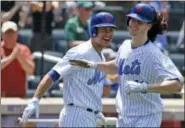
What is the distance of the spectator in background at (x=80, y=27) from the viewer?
873cm

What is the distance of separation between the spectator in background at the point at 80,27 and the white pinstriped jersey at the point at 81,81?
2.55 meters

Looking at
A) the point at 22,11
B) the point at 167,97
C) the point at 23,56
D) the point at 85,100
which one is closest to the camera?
the point at 85,100

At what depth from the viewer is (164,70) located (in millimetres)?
5359

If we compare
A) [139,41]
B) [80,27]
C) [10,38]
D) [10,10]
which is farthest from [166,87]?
[10,10]

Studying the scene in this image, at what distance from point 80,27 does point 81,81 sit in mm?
2790

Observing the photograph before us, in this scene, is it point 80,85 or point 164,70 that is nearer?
point 164,70

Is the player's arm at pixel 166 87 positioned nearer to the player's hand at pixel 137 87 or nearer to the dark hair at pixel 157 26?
the player's hand at pixel 137 87

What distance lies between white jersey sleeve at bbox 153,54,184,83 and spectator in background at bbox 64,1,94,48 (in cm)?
328

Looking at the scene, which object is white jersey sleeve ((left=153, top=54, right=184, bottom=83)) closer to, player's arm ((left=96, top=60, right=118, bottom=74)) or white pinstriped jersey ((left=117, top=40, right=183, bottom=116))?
white pinstriped jersey ((left=117, top=40, right=183, bottom=116))

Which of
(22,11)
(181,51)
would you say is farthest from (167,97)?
(22,11)

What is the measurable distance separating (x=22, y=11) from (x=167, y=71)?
15.6ft

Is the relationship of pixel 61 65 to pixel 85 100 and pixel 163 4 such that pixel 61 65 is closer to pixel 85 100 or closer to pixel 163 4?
pixel 85 100

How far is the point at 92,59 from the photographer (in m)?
6.07

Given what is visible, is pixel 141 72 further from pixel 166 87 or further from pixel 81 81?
pixel 81 81
